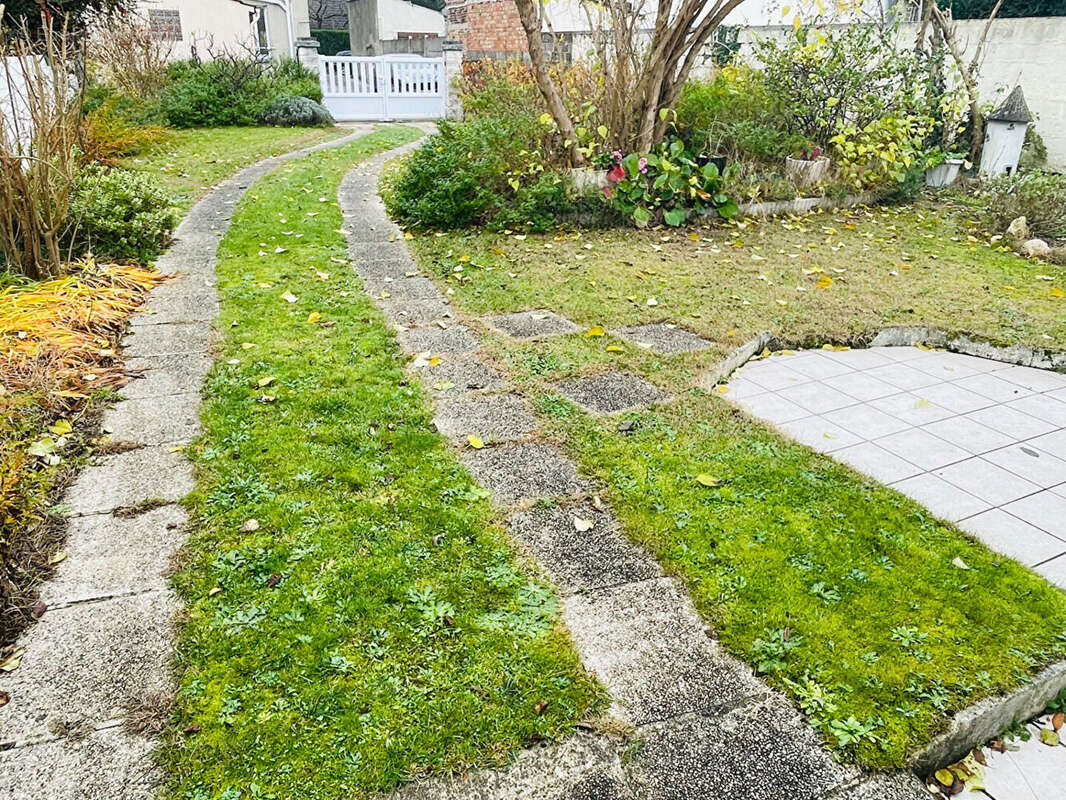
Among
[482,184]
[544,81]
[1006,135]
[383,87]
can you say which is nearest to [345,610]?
[482,184]

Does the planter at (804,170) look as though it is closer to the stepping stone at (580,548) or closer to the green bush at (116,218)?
the green bush at (116,218)

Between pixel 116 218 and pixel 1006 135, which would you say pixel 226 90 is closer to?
pixel 116 218

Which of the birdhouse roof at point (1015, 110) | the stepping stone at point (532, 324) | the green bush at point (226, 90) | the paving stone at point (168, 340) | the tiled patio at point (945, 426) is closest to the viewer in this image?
the tiled patio at point (945, 426)

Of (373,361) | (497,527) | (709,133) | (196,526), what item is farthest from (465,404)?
(709,133)

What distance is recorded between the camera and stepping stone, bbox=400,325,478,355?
161 inches

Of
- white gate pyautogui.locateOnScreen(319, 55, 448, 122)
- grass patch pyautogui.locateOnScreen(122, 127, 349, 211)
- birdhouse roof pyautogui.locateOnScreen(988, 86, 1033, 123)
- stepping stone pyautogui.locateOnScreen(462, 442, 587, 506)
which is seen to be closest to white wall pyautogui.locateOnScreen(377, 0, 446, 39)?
white gate pyautogui.locateOnScreen(319, 55, 448, 122)

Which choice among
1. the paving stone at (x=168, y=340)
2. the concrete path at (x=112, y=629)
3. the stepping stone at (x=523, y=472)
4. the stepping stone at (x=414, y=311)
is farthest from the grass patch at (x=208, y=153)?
the stepping stone at (x=523, y=472)

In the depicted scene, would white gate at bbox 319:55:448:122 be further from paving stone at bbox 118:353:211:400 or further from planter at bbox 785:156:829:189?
paving stone at bbox 118:353:211:400

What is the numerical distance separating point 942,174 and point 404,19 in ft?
65.1

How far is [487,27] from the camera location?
1455 centimetres

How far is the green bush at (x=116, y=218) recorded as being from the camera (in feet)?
17.2

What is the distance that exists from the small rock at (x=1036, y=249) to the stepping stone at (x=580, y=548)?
581cm

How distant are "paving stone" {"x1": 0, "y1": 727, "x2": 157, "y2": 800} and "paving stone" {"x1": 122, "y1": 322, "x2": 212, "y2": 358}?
100 inches

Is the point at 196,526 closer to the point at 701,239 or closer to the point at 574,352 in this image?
the point at 574,352
